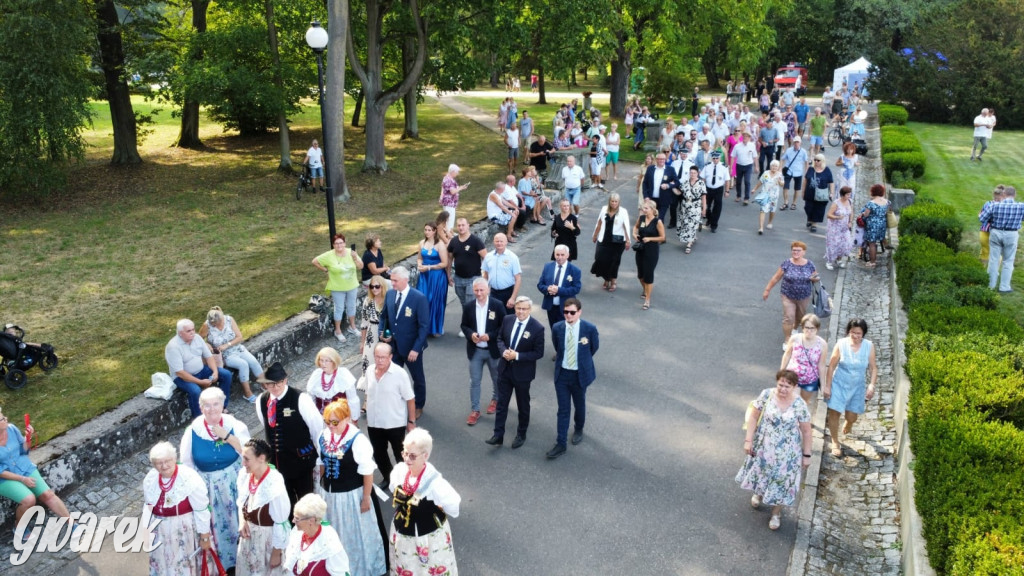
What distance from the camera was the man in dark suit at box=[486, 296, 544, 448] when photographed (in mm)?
7844

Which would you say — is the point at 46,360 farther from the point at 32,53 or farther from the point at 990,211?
the point at 990,211

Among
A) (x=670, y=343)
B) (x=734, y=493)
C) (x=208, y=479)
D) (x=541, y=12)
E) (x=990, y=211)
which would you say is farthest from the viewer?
(x=541, y=12)

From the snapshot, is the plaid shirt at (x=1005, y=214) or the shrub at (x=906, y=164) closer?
the plaid shirt at (x=1005, y=214)

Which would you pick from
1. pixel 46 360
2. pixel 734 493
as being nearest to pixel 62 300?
pixel 46 360

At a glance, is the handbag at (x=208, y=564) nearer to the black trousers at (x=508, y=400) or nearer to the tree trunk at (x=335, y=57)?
the black trousers at (x=508, y=400)

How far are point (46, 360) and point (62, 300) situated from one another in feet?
11.1

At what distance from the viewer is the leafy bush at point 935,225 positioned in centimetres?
1346

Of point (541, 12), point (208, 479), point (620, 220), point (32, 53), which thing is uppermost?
point (541, 12)

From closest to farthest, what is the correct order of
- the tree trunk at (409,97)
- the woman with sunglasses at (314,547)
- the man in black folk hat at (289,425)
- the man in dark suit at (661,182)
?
the woman with sunglasses at (314,547) < the man in black folk hat at (289,425) < the man in dark suit at (661,182) < the tree trunk at (409,97)

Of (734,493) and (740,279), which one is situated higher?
(740,279)

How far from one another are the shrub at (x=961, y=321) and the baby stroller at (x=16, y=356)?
35.5 feet

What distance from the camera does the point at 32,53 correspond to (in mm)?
17312

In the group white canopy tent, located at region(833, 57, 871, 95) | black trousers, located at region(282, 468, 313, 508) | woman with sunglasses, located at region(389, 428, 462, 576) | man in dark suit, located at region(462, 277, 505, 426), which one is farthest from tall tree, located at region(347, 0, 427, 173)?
white canopy tent, located at region(833, 57, 871, 95)

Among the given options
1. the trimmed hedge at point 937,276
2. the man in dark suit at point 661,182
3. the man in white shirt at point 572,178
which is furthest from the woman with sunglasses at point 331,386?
the man in white shirt at point 572,178
